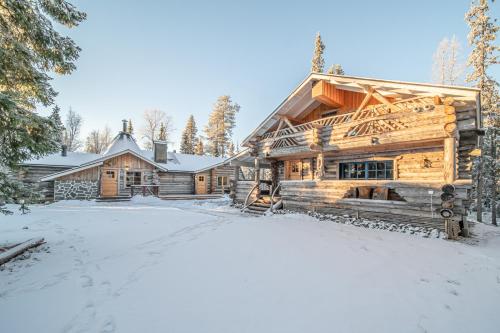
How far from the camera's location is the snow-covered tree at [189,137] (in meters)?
41.1

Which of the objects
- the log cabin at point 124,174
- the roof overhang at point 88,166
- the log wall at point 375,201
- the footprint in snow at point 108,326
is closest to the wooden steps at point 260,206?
the log wall at point 375,201

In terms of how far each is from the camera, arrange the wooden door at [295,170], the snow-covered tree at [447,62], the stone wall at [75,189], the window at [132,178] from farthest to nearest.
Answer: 1. the window at [132,178]
2. the snow-covered tree at [447,62]
3. the stone wall at [75,189]
4. the wooden door at [295,170]

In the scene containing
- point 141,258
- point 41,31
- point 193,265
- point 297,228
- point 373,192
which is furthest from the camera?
point 373,192

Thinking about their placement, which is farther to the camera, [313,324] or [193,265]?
[193,265]

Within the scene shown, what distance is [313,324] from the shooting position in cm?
273

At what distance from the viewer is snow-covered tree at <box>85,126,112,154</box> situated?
44.9m

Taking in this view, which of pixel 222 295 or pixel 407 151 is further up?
pixel 407 151

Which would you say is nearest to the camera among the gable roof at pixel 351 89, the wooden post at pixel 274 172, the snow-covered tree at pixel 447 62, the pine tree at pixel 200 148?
the gable roof at pixel 351 89

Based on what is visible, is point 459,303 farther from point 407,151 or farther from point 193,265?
point 407,151

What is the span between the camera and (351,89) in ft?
36.6

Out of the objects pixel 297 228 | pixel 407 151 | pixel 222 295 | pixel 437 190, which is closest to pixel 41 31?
pixel 222 295

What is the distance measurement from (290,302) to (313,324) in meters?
0.50

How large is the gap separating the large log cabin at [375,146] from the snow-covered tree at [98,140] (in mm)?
42690

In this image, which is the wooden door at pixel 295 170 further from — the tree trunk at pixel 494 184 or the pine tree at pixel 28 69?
the tree trunk at pixel 494 184
